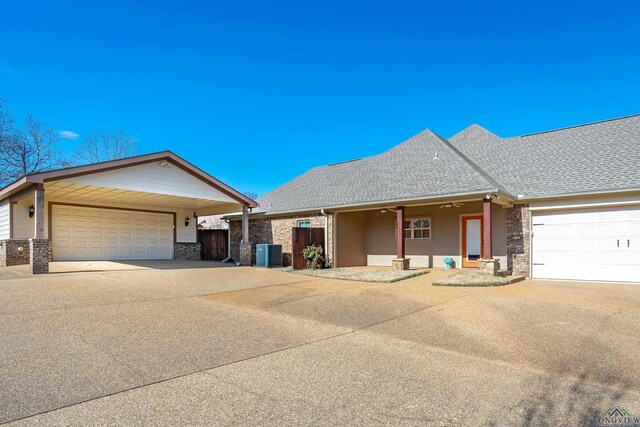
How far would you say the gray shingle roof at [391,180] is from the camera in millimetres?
13211

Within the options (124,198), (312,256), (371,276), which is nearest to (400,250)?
(371,276)

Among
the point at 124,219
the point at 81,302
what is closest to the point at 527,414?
the point at 81,302

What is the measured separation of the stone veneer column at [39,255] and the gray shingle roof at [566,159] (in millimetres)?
15416

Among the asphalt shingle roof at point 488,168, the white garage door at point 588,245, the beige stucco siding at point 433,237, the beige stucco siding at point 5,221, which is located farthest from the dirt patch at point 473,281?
the beige stucco siding at point 5,221

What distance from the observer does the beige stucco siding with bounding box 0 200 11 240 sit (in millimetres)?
15253

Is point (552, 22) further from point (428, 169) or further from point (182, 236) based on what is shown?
point (182, 236)

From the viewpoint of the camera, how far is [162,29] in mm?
15078

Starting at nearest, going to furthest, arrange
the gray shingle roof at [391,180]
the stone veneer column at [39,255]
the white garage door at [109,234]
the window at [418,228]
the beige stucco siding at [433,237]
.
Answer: the stone veneer column at [39,255], the gray shingle roof at [391,180], the beige stucco siding at [433,237], the window at [418,228], the white garage door at [109,234]

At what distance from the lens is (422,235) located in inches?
627

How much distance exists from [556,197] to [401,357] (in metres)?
9.90

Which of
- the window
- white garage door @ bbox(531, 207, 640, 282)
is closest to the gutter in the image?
white garage door @ bbox(531, 207, 640, 282)

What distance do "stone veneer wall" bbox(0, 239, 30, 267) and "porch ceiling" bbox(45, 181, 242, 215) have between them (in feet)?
6.97

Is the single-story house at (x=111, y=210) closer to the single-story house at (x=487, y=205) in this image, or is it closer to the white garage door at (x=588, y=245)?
the single-story house at (x=487, y=205)

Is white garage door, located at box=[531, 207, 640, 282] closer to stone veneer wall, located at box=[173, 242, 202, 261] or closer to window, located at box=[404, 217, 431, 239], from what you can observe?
window, located at box=[404, 217, 431, 239]
